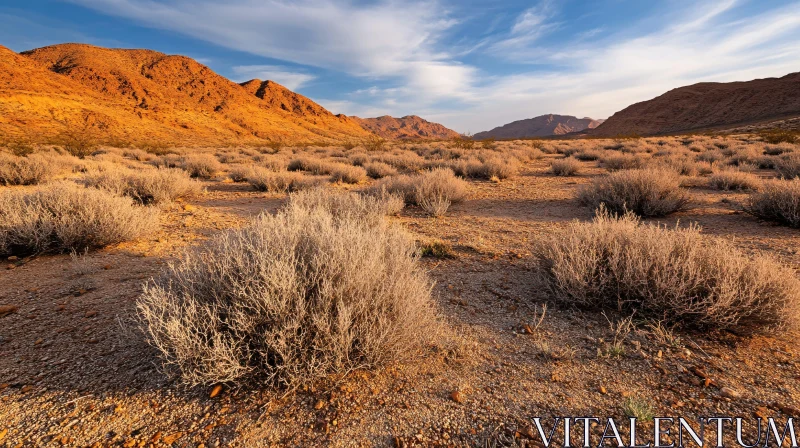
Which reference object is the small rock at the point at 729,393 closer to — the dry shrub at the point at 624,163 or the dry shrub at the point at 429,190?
the dry shrub at the point at 429,190

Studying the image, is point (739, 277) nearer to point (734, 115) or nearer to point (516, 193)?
point (516, 193)

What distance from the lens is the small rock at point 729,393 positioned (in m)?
1.91

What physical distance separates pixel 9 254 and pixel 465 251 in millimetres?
5270

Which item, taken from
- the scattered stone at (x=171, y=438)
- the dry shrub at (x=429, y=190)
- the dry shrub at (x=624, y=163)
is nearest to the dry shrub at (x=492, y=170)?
the dry shrub at (x=429, y=190)

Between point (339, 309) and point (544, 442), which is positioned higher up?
point (339, 309)

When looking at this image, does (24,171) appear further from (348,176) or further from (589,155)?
(589,155)

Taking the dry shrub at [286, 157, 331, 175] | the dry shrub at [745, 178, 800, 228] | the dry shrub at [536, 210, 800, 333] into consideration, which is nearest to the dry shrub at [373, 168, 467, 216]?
the dry shrub at [536, 210, 800, 333]

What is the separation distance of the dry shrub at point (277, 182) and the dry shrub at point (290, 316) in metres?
6.39

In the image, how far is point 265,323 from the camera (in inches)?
79.9

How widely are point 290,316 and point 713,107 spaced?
282 feet

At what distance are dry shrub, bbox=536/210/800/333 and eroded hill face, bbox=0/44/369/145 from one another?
1725 inches

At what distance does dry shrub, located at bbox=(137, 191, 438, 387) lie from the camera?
189cm

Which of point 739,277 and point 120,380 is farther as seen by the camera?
point 739,277

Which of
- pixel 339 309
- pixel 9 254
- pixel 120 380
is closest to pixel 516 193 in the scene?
pixel 339 309
